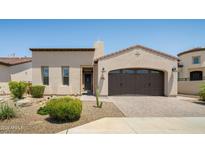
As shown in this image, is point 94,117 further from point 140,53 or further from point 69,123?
point 140,53

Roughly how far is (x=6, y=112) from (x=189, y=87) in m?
19.7

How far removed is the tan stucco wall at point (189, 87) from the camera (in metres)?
19.7

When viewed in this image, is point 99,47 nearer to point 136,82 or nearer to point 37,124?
point 136,82

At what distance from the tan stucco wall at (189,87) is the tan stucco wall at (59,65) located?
12213 mm

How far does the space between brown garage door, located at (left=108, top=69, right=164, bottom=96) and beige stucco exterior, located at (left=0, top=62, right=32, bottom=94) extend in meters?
12.4

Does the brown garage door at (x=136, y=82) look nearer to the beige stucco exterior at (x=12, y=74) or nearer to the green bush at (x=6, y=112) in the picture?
the green bush at (x=6, y=112)

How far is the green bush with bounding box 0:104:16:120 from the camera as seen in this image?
7.63 m

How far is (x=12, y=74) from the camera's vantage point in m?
21.6

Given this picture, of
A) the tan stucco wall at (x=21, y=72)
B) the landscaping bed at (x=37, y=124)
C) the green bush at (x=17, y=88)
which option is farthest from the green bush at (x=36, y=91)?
the landscaping bed at (x=37, y=124)
